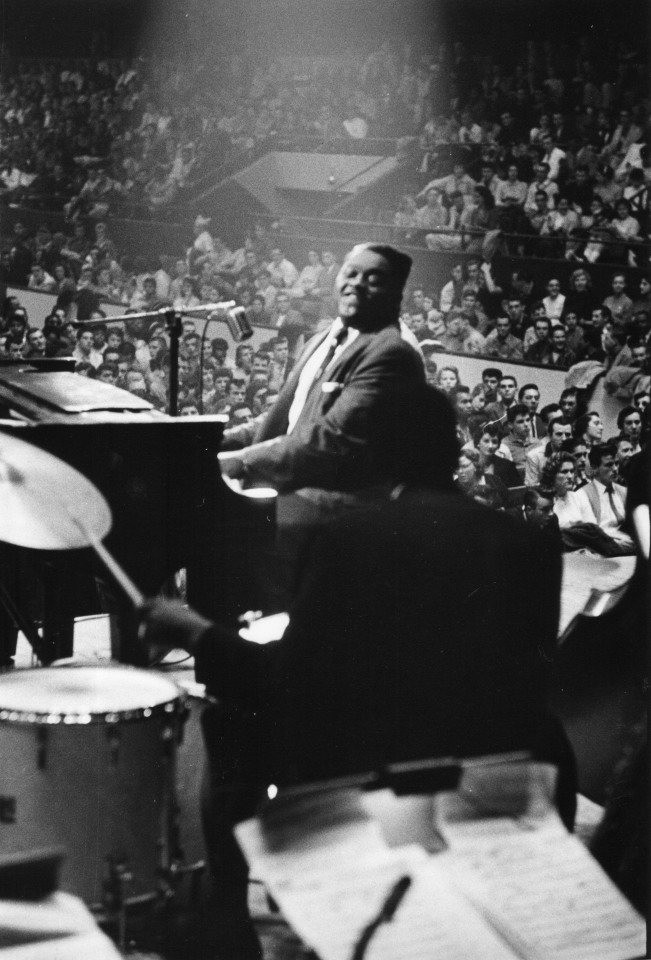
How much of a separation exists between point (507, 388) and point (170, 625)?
1119mm

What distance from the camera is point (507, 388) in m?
3.51

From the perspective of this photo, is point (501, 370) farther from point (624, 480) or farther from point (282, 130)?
point (282, 130)

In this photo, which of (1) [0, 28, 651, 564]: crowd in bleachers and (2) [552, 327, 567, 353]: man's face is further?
(2) [552, 327, 567, 353]: man's face

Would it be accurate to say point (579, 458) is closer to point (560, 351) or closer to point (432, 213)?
point (560, 351)

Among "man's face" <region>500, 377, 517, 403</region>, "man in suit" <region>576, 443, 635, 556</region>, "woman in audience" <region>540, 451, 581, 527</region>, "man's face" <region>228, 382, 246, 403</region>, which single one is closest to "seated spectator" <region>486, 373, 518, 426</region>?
"man's face" <region>500, 377, 517, 403</region>

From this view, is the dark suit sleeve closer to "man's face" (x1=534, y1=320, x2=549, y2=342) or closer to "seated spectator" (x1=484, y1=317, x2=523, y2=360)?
"seated spectator" (x1=484, y1=317, x2=523, y2=360)

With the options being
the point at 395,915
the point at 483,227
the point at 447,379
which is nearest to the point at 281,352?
the point at 447,379

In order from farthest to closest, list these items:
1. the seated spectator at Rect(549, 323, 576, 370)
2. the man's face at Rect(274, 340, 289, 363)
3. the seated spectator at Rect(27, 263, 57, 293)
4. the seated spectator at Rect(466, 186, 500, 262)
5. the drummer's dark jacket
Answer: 1. the seated spectator at Rect(549, 323, 576, 370)
2. the seated spectator at Rect(466, 186, 500, 262)
3. the drummer's dark jacket
4. the man's face at Rect(274, 340, 289, 363)
5. the seated spectator at Rect(27, 263, 57, 293)

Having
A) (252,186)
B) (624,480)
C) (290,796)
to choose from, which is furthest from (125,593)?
(624,480)

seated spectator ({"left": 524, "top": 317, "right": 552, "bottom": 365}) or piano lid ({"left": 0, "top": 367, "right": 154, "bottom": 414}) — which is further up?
seated spectator ({"left": 524, "top": 317, "right": 552, "bottom": 365})

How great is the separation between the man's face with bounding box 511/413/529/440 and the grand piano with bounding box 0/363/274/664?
2.62 ft

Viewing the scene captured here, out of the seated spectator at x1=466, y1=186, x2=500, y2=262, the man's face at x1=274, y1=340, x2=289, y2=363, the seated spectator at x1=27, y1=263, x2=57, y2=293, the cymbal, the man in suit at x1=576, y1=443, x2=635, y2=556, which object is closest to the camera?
the cymbal

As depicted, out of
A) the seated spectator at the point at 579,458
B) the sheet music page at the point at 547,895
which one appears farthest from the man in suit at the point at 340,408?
the sheet music page at the point at 547,895

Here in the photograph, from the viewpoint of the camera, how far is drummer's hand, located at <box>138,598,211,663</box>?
317 cm
